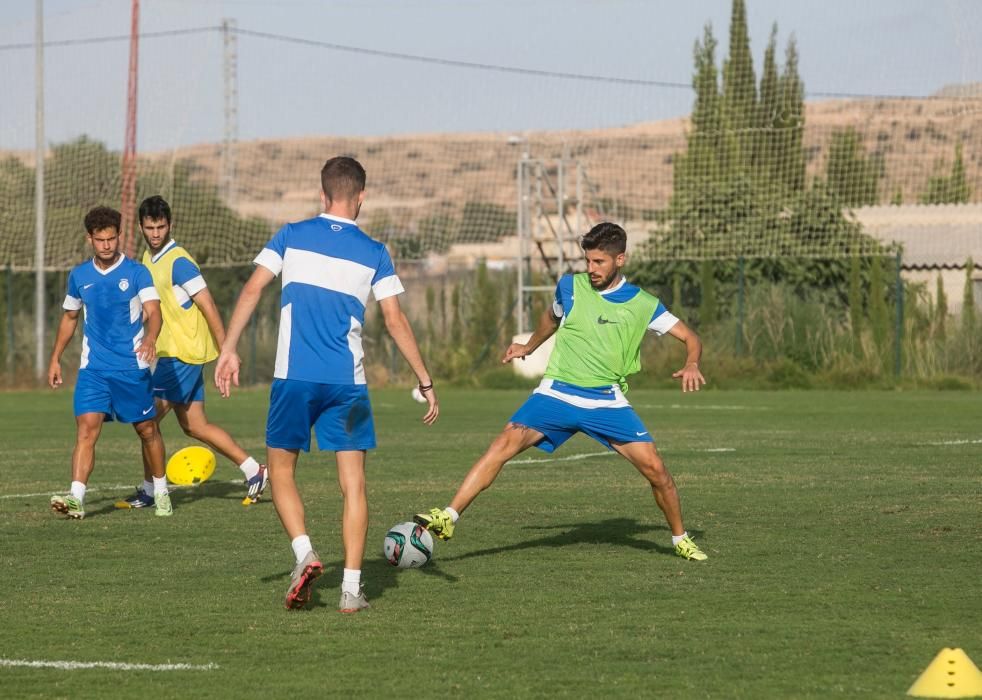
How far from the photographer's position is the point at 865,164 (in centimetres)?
4200

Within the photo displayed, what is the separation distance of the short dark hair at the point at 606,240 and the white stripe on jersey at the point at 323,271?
1727mm

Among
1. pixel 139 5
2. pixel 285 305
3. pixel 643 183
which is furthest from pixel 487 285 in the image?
pixel 643 183

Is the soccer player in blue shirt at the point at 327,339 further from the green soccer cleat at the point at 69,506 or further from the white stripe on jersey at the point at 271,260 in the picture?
the green soccer cleat at the point at 69,506

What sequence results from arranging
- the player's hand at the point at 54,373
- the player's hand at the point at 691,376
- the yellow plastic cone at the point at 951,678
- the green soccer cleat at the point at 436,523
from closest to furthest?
1. the yellow plastic cone at the point at 951,678
2. the green soccer cleat at the point at 436,523
3. the player's hand at the point at 691,376
4. the player's hand at the point at 54,373

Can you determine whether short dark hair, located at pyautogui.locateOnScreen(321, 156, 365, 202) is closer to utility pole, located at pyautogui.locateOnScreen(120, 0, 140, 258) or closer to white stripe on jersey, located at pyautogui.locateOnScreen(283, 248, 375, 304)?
white stripe on jersey, located at pyautogui.locateOnScreen(283, 248, 375, 304)

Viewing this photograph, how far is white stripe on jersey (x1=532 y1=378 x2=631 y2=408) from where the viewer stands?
891 cm

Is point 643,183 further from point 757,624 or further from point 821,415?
point 757,624

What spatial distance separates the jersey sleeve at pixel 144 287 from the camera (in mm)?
10875

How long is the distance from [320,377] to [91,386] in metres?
4.00

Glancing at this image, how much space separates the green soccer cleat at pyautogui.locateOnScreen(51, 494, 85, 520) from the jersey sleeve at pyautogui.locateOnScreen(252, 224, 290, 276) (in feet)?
12.9

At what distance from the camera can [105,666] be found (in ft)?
20.5

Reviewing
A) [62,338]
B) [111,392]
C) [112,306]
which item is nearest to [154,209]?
[112,306]

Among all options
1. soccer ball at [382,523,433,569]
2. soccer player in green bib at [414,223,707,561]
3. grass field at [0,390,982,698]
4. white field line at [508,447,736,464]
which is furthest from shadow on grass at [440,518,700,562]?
white field line at [508,447,736,464]

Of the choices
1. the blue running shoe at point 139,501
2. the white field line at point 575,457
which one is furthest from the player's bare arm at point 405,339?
the white field line at point 575,457
